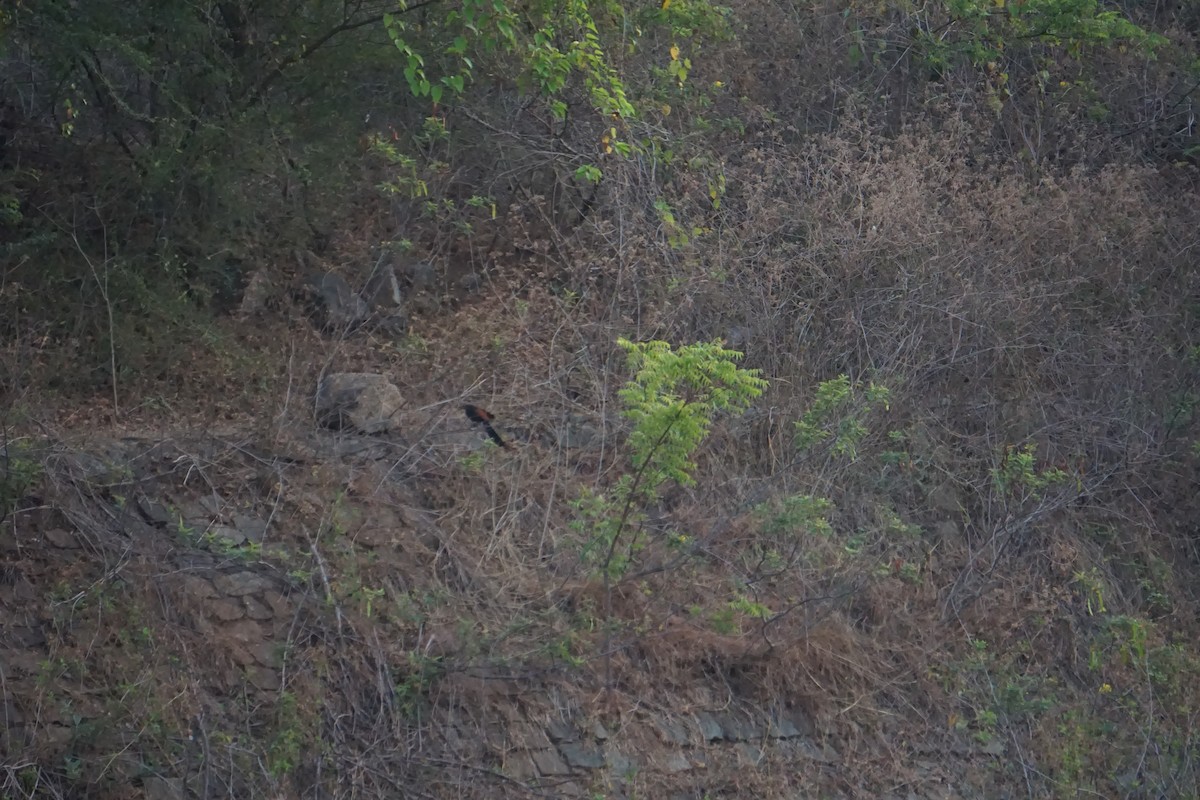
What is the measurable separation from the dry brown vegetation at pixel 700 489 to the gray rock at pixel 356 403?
0.08 m

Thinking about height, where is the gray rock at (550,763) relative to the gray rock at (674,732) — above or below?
above

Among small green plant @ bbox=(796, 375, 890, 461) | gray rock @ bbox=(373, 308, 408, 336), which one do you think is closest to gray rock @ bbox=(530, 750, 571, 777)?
small green plant @ bbox=(796, 375, 890, 461)

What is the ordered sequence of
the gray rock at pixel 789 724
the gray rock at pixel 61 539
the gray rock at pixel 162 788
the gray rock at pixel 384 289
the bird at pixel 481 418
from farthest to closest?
the gray rock at pixel 384 289 < the bird at pixel 481 418 < the gray rock at pixel 789 724 < the gray rock at pixel 61 539 < the gray rock at pixel 162 788

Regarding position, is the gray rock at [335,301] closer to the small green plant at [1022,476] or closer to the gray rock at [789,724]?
the gray rock at [789,724]

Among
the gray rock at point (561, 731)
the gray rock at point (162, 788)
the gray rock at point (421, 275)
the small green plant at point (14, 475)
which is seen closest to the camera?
the gray rock at point (162, 788)

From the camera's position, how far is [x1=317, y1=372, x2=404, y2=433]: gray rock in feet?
21.2

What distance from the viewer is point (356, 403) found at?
648cm

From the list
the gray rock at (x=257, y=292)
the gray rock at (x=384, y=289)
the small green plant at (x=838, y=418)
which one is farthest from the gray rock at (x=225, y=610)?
the small green plant at (x=838, y=418)

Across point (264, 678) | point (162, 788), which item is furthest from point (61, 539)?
point (162, 788)

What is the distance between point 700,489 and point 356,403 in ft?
6.14

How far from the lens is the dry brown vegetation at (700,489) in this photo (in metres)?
5.12

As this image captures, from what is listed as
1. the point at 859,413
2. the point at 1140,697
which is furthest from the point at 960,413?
the point at 1140,697

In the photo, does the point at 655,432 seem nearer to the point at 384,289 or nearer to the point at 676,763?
the point at 676,763

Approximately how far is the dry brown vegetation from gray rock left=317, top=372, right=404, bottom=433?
0.08 metres
